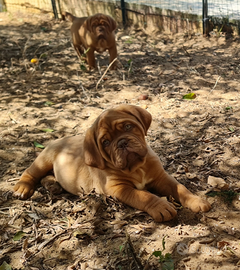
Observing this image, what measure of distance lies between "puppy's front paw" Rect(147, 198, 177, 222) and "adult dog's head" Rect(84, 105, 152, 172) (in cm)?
41

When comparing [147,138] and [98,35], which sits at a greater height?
[98,35]

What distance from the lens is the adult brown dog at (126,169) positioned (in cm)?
358

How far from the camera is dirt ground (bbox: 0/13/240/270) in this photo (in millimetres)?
3184

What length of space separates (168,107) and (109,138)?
2.78 metres

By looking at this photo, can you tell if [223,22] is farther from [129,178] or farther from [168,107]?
[129,178]

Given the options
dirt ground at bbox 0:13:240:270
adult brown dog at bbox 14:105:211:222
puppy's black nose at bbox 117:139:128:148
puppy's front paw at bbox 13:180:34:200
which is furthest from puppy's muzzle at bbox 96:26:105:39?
puppy's black nose at bbox 117:139:128:148

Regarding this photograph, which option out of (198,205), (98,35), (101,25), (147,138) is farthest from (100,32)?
(198,205)

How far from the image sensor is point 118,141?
3617 mm

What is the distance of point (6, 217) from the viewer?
13.1ft

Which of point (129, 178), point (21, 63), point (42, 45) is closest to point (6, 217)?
point (129, 178)

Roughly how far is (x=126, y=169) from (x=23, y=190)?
4.29 ft

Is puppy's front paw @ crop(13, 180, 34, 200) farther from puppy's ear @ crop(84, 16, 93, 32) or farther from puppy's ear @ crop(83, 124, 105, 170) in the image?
puppy's ear @ crop(84, 16, 93, 32)

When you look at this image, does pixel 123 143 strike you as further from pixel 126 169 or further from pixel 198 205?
pixel 198 205

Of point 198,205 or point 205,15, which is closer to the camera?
point 198,205
